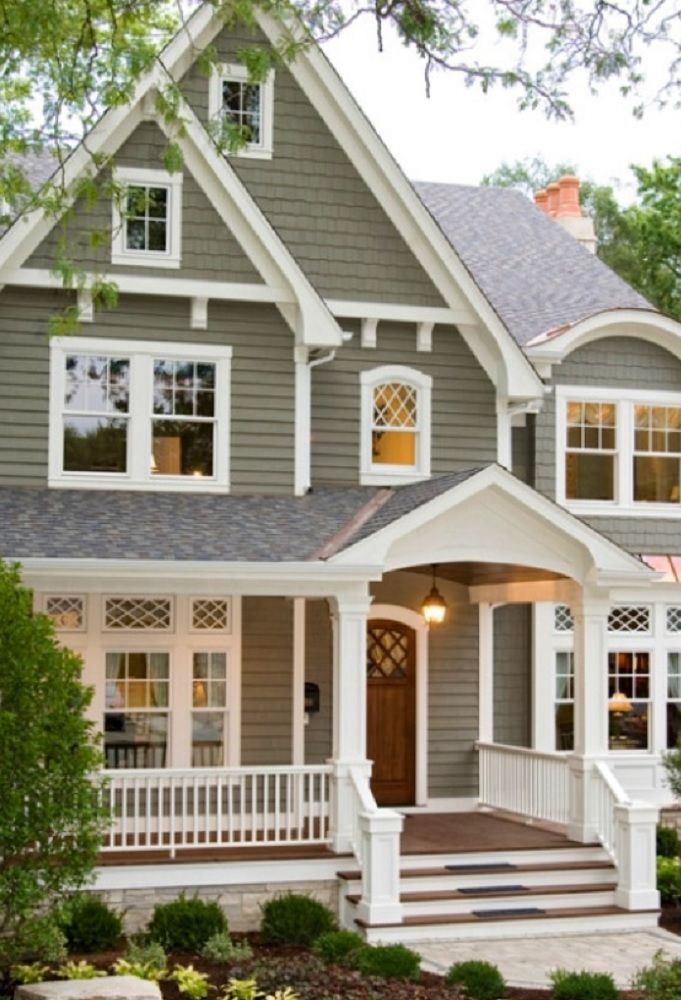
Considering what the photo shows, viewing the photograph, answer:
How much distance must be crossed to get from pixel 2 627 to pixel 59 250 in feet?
18.3

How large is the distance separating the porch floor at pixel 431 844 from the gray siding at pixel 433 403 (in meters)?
4.07

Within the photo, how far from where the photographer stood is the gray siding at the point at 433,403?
1978cm

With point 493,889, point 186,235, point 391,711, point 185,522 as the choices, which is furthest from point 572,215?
point 493,889

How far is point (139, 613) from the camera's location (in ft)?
61.5

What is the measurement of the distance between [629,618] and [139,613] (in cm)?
644

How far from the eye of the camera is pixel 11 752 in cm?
1292

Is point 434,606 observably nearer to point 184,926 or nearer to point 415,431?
point 415,431

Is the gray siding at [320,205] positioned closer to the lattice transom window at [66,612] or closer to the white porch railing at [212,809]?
the lattice transom window at [66,612]

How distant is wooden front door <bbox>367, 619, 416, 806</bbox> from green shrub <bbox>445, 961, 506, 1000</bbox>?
617 centimetres

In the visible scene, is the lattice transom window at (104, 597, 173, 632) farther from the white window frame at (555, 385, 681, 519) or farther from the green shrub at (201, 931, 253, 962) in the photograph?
the white window frame at (555, 385, 681, 519)

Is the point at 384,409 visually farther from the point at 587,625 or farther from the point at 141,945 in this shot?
the point at 141,945

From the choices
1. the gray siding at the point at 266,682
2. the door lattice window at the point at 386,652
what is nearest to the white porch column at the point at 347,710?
the gray siding at the point at 266,682

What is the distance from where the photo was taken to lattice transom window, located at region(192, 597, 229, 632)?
1894cm

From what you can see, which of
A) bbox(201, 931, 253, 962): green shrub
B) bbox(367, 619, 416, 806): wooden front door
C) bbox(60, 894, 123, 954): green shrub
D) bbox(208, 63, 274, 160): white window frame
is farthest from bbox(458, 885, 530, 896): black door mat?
bbox(208, 63, 274, 160): white window frame
